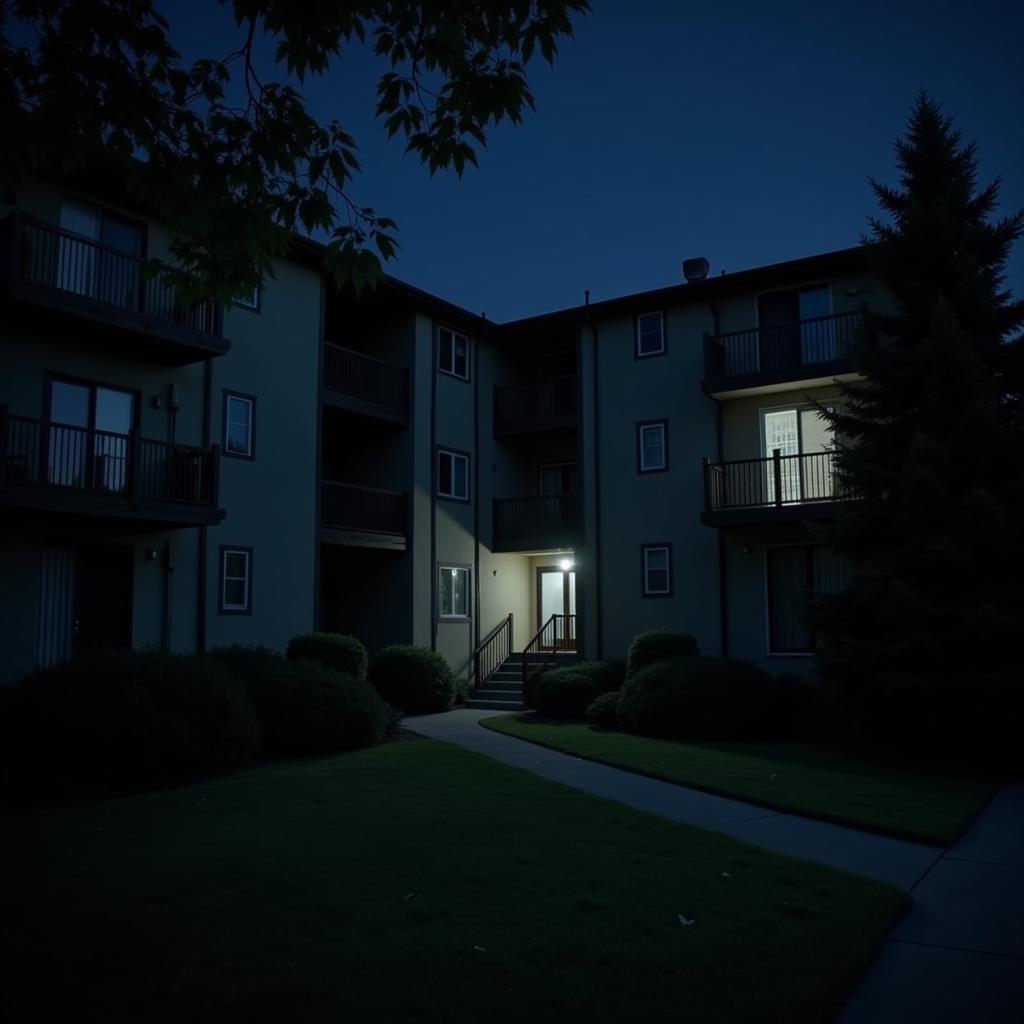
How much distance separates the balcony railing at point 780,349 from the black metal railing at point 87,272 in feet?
35.5

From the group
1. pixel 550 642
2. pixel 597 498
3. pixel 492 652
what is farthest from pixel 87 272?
pixel 550 642

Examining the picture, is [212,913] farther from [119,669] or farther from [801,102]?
[801,102]

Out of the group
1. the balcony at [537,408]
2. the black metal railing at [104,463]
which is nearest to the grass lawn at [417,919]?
the black metal railing at [104,463]

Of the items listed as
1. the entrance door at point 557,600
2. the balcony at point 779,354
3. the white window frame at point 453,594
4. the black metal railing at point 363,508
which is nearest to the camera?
the balcony at point 779,354

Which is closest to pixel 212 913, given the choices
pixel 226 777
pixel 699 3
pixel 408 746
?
pixel 226 777

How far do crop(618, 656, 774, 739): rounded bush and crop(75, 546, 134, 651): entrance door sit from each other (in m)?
9.01

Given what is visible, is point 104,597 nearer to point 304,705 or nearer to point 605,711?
point 304,705

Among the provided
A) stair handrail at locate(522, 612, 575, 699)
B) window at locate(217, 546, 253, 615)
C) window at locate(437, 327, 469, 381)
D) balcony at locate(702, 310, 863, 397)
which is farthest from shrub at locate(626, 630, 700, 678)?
window at locate(437, 327, 469, 381)

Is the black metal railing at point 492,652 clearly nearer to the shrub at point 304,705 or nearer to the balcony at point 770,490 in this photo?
the balcony at point 770,490

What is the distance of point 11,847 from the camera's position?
7.21 meters

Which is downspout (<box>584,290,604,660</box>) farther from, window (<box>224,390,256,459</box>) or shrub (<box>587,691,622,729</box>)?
window (<box>224,390,256,459</box>)

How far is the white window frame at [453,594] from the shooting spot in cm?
2281

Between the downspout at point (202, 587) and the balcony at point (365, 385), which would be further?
the balcony at point (365, 385)

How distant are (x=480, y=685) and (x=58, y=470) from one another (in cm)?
1180
